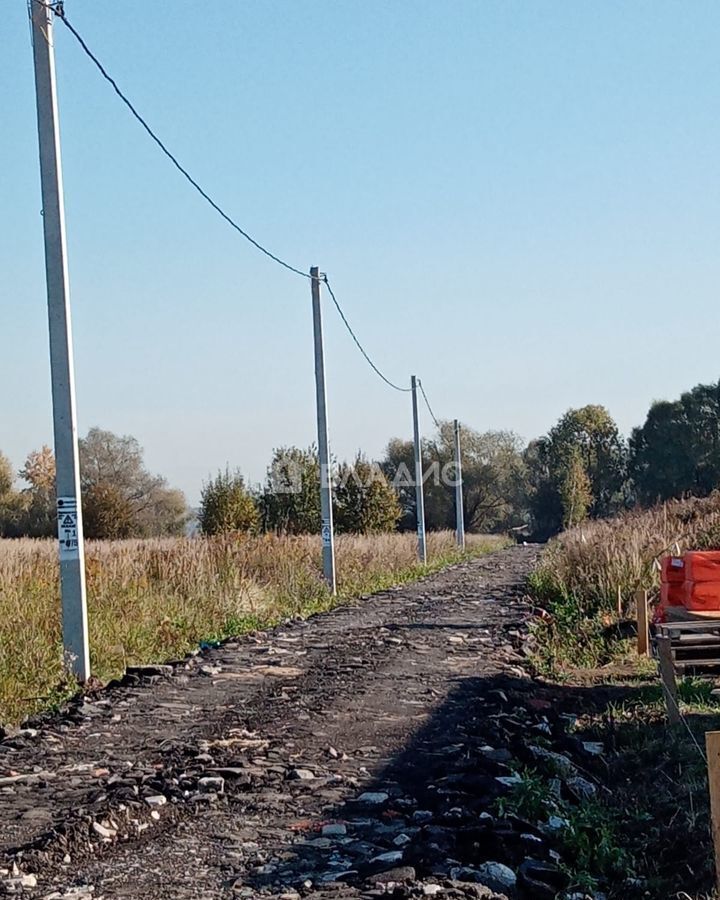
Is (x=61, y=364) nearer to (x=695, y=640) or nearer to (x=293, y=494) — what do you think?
(x=695, y=640)

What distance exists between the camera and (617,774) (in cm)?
857

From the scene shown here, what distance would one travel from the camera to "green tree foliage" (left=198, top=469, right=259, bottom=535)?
1389 inches

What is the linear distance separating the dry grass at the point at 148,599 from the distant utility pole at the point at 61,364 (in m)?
0.41

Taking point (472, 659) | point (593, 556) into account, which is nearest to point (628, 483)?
point (593, 556)

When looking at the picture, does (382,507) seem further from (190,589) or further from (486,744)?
(486,744)

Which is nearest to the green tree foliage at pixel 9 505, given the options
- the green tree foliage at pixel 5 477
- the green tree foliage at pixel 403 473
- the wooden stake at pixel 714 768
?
the green tree foliage at pixel 5 477

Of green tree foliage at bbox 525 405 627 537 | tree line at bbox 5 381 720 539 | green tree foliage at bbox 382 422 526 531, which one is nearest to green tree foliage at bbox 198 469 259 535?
tree line at bbox 5 381 720 539

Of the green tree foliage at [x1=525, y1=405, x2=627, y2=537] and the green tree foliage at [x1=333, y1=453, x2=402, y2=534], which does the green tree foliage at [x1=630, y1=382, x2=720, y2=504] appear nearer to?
the green tree foliage at [x1=525, y1=405, x2=627, y2=537]

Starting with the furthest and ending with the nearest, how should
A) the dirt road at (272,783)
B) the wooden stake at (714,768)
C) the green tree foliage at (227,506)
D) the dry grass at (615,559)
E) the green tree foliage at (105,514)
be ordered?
the green tree foliage at (105,514), the green tree foliage at (227,506), the dry grass at (615,559), the dirt road at (272,783), the wooden stake at (714,768)

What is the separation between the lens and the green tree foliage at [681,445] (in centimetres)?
7125

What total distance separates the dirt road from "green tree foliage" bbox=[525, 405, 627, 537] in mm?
61874

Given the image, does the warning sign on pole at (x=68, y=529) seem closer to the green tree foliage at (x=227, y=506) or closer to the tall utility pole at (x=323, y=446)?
the tall utility pole at (x=323, y=446)

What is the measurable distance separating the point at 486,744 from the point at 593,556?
39.2ft

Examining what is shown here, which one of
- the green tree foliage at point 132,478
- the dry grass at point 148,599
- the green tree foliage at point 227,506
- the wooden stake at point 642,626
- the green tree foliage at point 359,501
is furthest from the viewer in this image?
the green tree foliage at point 132,478
